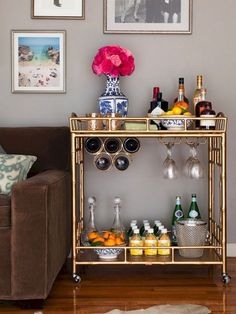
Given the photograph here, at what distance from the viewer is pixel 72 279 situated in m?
2.94

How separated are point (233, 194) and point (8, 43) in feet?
5.35

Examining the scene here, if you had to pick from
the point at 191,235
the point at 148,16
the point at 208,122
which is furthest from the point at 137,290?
the point at 148,16

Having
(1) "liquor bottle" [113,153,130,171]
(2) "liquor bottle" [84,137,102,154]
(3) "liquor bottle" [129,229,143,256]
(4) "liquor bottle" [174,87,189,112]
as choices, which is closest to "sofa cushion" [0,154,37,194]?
(2) "liquor bottle" [84,137,102,154]

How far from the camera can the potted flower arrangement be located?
3.13 metres

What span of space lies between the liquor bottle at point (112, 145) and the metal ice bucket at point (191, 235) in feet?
1.83

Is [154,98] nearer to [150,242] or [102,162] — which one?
[102,162]

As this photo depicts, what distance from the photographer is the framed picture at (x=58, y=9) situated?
3375mm


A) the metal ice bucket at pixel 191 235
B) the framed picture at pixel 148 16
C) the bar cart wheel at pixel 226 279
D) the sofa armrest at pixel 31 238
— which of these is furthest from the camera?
the framed picture at pixel 148 16

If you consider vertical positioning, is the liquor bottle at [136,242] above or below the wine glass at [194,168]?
below

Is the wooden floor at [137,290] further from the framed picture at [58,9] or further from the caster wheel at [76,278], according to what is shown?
the framed picture at [58,9]

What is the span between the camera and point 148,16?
3377mm

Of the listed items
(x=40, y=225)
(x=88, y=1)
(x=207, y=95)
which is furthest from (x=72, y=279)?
(x=88, y=1)

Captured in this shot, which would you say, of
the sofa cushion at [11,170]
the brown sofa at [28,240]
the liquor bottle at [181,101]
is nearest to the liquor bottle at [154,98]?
the liquor bottle at [181,101]

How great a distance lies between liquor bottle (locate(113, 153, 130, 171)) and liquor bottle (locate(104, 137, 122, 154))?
1.5 inches
